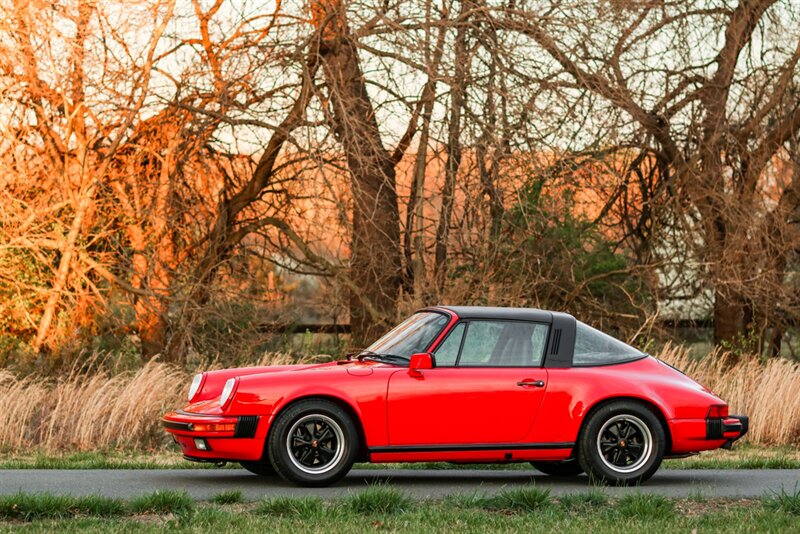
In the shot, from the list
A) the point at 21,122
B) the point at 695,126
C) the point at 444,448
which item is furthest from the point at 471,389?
the point at 695,126

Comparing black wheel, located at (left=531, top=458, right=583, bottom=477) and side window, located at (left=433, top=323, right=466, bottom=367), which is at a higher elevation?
side window, located at (left=433, top=323, right=466, bottom=367)

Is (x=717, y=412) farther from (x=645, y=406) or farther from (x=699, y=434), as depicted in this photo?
(x=645, y=406)

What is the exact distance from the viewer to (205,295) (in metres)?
20.2

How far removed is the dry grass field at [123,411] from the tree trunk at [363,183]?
4.31 meters

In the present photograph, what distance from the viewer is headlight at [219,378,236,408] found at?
934 centimetres

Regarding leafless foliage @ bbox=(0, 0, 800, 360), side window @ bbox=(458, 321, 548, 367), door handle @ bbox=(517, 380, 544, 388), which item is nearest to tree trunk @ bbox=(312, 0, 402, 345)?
leafless foliage @ bbox=(0, 0, 800, 360)

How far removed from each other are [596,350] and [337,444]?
235cm

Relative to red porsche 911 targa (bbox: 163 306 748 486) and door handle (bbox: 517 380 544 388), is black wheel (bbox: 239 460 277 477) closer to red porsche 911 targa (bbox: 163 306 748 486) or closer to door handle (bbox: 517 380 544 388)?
red porsche 911 targa (bbox: 163 306 748 486)

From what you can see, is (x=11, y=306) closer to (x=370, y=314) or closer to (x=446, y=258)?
(x=370, y=314)

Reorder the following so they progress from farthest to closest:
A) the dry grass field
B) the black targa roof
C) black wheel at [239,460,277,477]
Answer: the dry grass field
black wheel at [239,460,277,477]
the black targa roof

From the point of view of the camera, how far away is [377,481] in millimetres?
10078

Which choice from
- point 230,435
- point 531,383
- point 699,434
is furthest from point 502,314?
point 230,435

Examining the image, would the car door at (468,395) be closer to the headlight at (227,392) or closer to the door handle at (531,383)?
the door handle at (531,383)

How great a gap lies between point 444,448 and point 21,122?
40.9 feet
